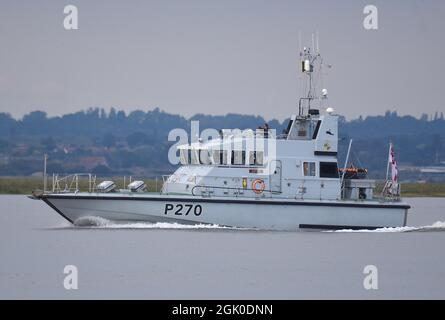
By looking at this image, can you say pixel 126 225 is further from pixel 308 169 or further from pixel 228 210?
pixel 308 169

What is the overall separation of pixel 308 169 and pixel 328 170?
0.64m

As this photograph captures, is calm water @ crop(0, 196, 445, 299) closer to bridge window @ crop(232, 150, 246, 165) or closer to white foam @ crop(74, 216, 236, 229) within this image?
white foam @ crop(74, 216, 236, 229)

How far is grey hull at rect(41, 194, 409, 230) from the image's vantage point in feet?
119

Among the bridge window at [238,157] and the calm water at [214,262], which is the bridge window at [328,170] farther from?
the bridge window at [238,157]

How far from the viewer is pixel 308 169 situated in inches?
1495

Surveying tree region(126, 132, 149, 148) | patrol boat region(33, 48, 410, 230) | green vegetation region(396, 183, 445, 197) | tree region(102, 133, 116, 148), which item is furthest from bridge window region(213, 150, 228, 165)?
tree region(102, 133, 116, 148)

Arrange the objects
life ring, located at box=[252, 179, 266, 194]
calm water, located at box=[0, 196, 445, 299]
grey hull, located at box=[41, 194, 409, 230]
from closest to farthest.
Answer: calm water, located at box=[0, 196, 445, 299], grey hull, located at box=[41, 194, 409, 230], life ring, located at box=[252, 179, 266, 194]

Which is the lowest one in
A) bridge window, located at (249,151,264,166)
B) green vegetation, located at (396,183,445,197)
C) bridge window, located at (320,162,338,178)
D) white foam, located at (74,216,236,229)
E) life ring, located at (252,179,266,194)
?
green vegetation, located at (396,183,445,197)

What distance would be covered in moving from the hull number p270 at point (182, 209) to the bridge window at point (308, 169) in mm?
3659

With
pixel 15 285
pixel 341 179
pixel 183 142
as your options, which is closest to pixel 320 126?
pixel 341 179

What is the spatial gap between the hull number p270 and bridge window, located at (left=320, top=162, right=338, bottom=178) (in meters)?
4.18

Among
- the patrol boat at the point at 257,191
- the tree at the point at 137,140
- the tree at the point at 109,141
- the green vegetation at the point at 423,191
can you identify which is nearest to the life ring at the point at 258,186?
the patrol boat at the point at 257,191

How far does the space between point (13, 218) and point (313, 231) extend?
13.3 meters

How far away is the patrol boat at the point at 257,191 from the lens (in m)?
36.5
